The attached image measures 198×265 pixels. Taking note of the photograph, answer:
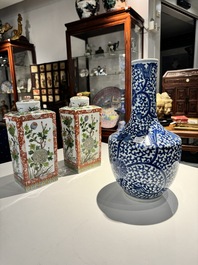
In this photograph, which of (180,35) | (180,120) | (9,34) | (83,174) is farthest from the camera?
(180,35)

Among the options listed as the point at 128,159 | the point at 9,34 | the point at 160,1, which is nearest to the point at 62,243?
the point at 128,159

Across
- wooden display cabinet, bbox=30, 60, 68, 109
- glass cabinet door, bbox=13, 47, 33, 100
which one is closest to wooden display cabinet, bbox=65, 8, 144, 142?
wooden display cabinet, bbox=30, 60, 68, 109

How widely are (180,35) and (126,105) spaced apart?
12.0 ft

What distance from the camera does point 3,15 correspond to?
3.03 m

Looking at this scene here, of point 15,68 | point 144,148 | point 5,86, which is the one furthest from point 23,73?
point 144,148

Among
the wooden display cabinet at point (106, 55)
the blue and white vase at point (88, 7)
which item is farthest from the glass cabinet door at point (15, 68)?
the blue and white vase at point (88, 7)

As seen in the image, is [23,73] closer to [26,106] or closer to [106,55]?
[106,55]

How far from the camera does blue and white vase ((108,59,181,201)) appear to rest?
1.74 feet

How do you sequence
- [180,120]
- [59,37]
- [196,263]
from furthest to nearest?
[59,37], [180,120], [196,263]

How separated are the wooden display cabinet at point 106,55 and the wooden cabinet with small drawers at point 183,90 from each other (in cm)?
42

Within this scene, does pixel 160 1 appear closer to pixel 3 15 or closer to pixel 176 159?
pixel 176 159

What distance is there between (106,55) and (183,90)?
0.83m

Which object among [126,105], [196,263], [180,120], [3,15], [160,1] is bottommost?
[196,263]

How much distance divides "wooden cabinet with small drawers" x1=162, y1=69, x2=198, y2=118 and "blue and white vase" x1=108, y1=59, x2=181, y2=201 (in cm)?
157
